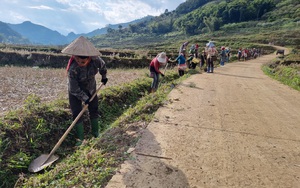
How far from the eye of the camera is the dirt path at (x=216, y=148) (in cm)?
311

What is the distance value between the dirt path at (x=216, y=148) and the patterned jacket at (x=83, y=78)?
1.39 m

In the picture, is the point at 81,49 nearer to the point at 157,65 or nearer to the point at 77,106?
the point at 77,106

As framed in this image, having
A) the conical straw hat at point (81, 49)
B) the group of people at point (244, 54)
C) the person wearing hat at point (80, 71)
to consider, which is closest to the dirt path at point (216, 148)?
the person wearing hat at point (80, 71)

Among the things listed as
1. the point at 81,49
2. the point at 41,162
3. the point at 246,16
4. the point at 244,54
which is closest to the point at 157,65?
the point at 81,49

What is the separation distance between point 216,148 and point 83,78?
8.79 feet

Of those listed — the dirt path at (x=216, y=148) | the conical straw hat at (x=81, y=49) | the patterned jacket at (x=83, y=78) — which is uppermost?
the conical straw hat at (x=81, y=49)

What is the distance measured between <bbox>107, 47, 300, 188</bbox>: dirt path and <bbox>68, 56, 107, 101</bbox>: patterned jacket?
4.57 ft

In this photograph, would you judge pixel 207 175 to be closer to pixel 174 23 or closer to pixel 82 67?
pixel 82 67

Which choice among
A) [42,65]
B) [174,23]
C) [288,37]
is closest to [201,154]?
[42,65]

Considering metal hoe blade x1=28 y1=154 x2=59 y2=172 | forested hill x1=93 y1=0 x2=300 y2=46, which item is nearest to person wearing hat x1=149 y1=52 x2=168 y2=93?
metal hoe blade x1=28 y1=154 x2=59 y2=172

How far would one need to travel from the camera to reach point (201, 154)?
3740 millimetres

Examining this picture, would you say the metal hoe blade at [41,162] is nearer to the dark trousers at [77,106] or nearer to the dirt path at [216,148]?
the dark trousers at [77,106]

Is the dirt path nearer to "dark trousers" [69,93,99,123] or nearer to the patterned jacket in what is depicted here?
"dark trousers" [69,93,99,123]

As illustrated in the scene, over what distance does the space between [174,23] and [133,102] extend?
12775 cm
